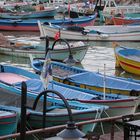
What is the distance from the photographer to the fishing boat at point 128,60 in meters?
21.1

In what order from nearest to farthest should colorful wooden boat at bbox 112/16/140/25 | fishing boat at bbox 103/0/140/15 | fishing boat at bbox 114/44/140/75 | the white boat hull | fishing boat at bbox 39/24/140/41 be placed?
fishing boat at bbox 114/44/140/75
the white boat hull
fishing boat at bbox 39/24/140/41
colorful wooden boat at bbox 112/16/140/25
fishing boat at bbox 103/0/140/15

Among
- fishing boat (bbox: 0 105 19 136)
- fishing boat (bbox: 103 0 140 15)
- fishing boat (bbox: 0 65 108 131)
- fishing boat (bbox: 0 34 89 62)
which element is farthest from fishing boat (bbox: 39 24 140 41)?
fishing boat (bbox: 0 105 19 136)

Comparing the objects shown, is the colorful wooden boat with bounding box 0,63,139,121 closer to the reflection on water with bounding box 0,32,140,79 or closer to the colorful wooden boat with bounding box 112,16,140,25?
the reflection on water with bounding box 0,32,140,79

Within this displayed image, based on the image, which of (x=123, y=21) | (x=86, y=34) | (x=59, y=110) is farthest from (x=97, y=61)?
(x=123, y=21)

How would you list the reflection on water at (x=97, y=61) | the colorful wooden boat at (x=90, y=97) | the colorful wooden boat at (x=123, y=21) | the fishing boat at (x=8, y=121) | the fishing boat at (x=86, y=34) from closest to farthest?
the fishing boat at (x=8, y=121)
the colorful wooden boat at (x=90, y=97)
the reflection on water at (x=97, y=61)
the fishing boat at (x=86, y=34)
the colorful wooden boat at (x=123, y=21)

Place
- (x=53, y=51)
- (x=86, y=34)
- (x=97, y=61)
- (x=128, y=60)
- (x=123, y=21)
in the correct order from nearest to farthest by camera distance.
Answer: (x=128, y=60) < (x=53, y=51) < (x=97, y=61) < (x=86, y=34) < (x=123, y=21)

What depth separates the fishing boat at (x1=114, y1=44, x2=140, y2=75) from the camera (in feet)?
69.3

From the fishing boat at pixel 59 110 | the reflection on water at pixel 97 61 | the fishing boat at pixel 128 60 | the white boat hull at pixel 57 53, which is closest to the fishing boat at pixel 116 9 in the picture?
the reflection on water at pixel 97 61

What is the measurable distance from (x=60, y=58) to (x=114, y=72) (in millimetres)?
3107

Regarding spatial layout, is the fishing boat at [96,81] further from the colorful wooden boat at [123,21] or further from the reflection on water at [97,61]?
the colorful wooden boat at [123,21]

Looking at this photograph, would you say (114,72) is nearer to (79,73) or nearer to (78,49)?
(78,49)

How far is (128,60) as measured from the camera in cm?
2136

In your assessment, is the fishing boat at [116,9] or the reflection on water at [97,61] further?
the fishing boat at [116,9]

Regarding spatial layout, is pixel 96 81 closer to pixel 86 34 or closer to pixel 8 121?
pixel 8 121
